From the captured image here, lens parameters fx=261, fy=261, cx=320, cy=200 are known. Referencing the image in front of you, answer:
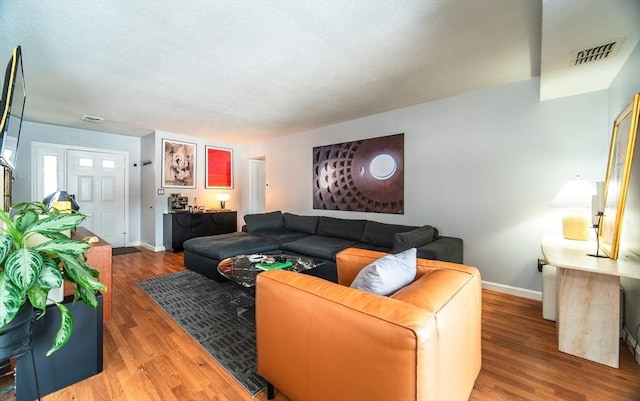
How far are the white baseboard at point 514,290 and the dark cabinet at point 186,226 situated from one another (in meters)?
4.90

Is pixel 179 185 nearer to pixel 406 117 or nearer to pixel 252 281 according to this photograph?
pixel 252 281

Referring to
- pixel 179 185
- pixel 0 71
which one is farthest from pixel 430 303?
pixel 179 185

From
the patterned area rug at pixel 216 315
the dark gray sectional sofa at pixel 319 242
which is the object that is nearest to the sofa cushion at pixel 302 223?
the dark gray sectional sofa at pixel 319 242

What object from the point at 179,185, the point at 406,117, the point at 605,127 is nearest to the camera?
the point at 605,127

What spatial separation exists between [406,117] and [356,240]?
1.94m

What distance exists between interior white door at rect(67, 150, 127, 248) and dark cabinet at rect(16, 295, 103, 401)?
4.34m

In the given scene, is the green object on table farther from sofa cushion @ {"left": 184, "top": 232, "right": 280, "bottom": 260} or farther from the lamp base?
the lamp base

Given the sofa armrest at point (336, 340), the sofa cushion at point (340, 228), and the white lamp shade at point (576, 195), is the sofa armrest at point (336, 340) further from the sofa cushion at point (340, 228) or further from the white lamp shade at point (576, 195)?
the sofa cushion at point (340, 228)

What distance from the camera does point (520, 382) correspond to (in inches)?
63.7

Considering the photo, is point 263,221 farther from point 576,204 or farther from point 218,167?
point 576,204

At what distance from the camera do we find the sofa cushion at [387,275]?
1271 millimetres

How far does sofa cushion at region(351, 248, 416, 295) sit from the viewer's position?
1.27m

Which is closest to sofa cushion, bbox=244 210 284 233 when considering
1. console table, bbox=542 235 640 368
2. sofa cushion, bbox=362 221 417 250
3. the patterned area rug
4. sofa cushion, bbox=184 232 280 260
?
sofa cushion, bbox=184 232 280 260

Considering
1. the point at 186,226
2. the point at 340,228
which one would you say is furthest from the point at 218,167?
the point at 340,228
